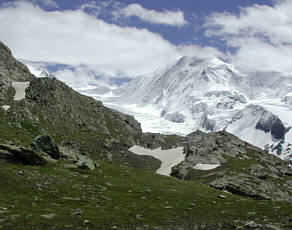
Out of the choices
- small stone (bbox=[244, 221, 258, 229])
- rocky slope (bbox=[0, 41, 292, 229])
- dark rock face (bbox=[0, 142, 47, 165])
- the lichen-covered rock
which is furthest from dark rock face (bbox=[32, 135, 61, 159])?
small stone (bbox=[244, 221, 258, 229])

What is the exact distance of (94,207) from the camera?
37.2m

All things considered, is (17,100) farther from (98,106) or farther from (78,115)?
(98,106)

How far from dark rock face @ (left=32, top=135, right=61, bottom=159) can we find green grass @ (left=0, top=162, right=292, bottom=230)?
16.0 m

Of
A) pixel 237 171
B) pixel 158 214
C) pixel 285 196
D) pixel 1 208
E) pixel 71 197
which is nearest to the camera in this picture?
pixel 1 208

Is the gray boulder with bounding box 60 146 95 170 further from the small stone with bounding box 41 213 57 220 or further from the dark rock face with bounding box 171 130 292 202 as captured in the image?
the dark rock face with bounding box 171 130 292 202

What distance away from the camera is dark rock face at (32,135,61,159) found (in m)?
71.1

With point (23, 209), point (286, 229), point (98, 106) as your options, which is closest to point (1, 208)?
point (23, 209)

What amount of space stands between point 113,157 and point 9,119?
48.6m

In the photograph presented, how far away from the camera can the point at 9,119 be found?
13488cm

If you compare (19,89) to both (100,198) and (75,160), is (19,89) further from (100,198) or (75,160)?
(100,198)

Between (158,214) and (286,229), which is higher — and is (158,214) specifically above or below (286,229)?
below

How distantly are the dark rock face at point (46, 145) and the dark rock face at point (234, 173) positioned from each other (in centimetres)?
6210

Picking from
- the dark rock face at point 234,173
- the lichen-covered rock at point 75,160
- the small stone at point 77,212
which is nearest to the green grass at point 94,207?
the small stone at point 77,212

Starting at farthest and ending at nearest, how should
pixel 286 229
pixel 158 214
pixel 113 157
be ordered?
pixel 113 157 < pixel 158 214 < pixel 286 229
